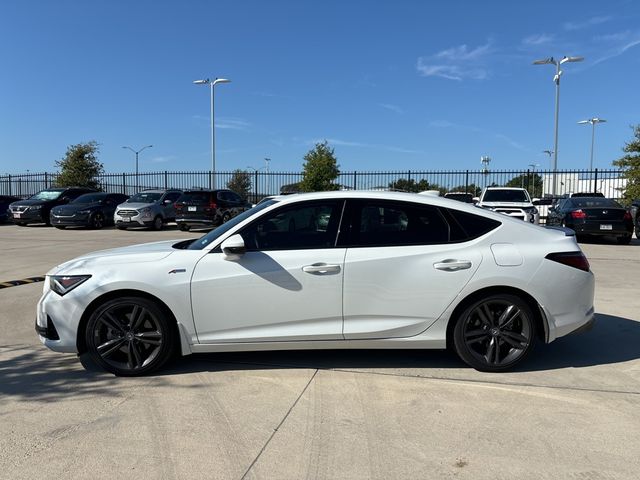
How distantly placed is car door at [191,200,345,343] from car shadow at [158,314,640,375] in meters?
0.50

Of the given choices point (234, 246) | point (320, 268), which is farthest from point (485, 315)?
point (234, 246)

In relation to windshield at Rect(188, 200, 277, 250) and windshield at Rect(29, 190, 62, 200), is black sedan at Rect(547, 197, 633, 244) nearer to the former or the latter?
windshield at Rect(188, 200, 277, 250)

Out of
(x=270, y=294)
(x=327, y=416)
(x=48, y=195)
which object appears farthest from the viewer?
(x=48, y=195)

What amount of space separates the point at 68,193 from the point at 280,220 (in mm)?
22781

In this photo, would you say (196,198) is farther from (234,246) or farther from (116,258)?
(234,246)

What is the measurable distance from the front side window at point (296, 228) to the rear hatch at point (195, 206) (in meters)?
15.6

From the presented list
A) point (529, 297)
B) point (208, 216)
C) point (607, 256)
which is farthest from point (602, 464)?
point (208, 216)

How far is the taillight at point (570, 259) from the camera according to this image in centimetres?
439

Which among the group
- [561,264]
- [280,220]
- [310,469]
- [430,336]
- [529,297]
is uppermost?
[280,220]

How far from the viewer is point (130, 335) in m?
4.32

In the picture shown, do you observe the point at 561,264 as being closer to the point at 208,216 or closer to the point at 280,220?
the point at 280,220

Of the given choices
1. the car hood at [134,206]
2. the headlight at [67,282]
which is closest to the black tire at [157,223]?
the car hood at [134,206]

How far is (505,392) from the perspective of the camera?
4.09 m

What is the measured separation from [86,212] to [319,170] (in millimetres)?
16488
